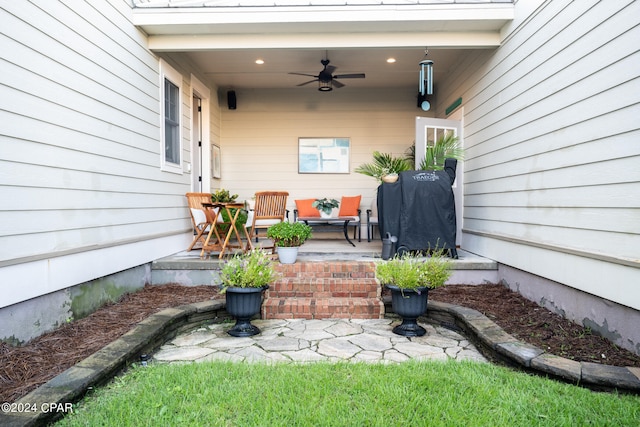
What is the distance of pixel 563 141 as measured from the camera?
3436mm

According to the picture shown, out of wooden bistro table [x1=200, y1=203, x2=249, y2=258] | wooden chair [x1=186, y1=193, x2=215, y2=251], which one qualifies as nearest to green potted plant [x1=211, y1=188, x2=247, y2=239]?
wooden bistro table [x1=200, y1=203, x2=249, y2=258]

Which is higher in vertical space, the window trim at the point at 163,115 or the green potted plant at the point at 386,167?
the window trim at the point at 163,115

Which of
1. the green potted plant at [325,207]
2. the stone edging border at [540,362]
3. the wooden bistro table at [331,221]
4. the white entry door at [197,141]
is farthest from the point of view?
the green potted plant at [325,207]

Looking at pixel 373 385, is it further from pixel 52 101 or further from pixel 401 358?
pixel 52 101

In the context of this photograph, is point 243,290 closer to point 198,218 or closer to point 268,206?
point 268,206

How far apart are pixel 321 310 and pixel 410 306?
0.91m

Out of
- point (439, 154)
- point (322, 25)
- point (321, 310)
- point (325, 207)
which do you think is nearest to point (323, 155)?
Result: point (325, 207)

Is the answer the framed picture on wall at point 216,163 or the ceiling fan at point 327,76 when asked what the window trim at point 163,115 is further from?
the ceiling fan at point 327,76

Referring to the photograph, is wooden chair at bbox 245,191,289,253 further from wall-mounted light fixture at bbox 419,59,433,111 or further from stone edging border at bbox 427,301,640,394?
stone edging border at bbox 427,301,640,394

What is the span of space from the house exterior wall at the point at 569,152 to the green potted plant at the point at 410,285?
41.0 inches

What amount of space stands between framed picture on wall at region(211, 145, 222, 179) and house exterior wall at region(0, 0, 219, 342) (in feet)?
7.69

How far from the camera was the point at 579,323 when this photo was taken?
316 centimetres

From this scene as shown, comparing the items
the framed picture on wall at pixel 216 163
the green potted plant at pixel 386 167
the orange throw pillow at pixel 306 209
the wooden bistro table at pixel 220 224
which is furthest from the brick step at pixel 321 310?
the framed picture on wall at pixel 216 163

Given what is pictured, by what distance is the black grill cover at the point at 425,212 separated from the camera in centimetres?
474
